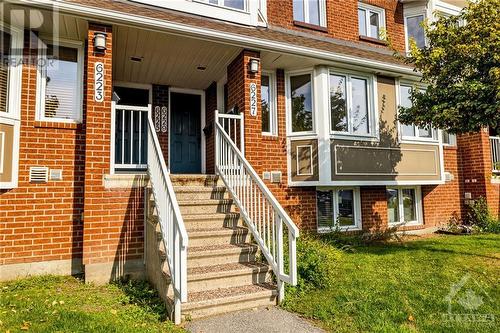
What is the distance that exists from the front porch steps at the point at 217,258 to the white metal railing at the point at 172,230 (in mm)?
275

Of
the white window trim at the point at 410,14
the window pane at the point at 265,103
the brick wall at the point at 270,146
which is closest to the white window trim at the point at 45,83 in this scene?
the brick wall at the point at 270,146

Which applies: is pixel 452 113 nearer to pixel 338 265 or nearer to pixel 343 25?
pixel 338 265

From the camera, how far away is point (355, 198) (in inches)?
320

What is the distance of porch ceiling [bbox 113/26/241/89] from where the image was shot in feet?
19.2

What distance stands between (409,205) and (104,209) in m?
7.87

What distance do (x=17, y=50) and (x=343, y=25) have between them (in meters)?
7.44

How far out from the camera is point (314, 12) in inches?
339

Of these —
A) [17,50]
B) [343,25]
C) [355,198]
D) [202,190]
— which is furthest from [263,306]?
[343,25]

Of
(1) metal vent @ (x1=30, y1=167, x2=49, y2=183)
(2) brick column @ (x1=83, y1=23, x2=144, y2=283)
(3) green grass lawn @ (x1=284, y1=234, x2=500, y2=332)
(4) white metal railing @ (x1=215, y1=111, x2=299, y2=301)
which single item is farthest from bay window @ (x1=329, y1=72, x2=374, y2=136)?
(1) metal vent @ (x1=30, y1=167, x2=49, y2=183)

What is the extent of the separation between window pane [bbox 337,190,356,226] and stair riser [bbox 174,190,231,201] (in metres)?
3.52

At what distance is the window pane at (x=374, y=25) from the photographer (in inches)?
375

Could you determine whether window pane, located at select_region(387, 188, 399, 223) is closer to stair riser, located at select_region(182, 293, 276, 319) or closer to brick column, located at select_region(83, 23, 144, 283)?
stair riser, located at select_region(182, 293, 276, 319)

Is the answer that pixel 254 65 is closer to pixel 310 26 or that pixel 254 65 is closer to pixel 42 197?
pixel 310 26

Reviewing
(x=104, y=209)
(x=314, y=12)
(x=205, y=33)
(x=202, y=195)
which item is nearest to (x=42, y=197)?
(x=104, y=209)
